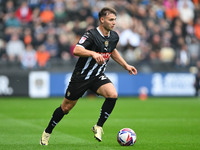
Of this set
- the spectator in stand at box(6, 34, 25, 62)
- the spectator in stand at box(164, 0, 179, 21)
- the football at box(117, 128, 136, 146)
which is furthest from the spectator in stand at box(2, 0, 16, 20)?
the football at box(117, 128, 136, 146)

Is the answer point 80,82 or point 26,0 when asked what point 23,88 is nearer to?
point 26,0

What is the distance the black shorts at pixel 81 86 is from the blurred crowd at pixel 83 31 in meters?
12.2

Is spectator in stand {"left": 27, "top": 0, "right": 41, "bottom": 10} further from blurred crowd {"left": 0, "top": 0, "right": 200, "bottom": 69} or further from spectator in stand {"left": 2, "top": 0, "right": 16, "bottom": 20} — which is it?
spectator in stand {"left": 2, "top": 0, "right": 16, "bottom": 20}

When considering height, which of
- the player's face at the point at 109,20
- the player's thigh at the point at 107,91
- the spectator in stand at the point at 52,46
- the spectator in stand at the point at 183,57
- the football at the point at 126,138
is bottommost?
the spectator in stand at the point at 183,57

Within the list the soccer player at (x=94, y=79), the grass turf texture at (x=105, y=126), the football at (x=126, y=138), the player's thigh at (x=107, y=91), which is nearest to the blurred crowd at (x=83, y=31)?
the grass turf texture at (x=105, y=126)

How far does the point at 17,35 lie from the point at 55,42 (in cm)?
169

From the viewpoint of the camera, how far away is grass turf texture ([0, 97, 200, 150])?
26.5 ft

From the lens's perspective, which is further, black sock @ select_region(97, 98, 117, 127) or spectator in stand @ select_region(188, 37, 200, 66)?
spectator in stand @ select_region(188, 37, 200, 66)

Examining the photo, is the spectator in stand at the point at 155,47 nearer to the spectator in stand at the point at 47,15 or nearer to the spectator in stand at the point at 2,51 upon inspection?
the spectator in stand at the point at 47,15

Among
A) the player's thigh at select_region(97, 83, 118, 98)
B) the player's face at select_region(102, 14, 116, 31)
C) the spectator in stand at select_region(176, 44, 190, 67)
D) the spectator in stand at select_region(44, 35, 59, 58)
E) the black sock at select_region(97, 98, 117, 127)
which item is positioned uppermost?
the player's face at select_region(102, 14, 116, 31)

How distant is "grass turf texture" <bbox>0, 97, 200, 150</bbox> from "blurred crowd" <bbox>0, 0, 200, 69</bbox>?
136 inches

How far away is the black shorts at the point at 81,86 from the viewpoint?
806 cm

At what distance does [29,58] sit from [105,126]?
31.4 ft

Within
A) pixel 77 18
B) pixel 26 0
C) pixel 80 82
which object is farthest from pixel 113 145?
pixel 26 0
